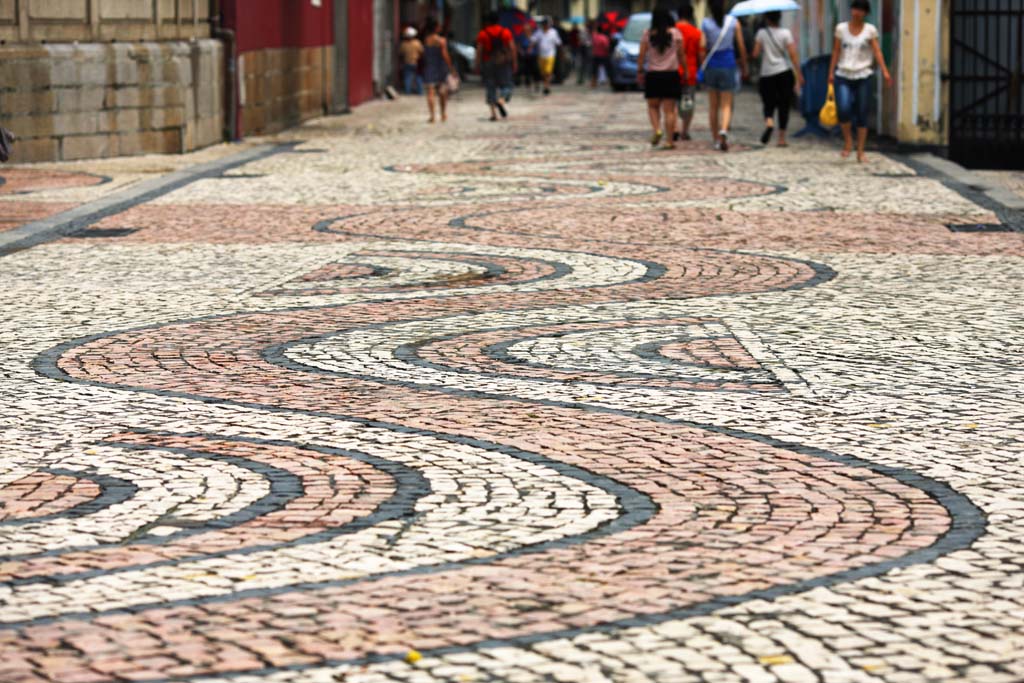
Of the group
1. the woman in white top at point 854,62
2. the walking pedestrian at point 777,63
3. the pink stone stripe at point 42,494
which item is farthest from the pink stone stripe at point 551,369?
the walking pedestrian at point 777,63

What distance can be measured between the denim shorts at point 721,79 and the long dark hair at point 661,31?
2.61ft

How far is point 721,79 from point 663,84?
76cm

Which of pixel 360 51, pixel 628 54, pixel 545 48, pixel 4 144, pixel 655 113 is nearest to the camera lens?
pixel 4 144

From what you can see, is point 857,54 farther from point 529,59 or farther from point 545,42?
point 529,59

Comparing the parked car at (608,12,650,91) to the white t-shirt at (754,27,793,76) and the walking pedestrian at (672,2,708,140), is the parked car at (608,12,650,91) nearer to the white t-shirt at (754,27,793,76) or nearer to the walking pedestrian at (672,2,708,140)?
the walking pedestrian at (672,2,708,140)

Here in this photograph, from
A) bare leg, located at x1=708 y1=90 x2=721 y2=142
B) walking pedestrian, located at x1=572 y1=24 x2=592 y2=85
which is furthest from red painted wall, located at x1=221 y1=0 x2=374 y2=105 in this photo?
walking pedestrian, located at x1=572 y1=24 x2=592 y2=85

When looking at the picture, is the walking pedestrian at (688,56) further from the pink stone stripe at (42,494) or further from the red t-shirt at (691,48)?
the pink stone stripe at (42,494)

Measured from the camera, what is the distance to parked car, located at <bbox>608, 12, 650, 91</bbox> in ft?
144

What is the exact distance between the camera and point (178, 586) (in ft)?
16.0

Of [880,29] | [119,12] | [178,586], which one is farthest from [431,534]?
[880,29]

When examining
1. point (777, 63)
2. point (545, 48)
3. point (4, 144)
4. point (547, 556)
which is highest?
point (545, 48)

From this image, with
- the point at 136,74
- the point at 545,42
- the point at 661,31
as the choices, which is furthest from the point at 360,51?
the point at 136,74

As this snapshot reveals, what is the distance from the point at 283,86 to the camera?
93.4 ft

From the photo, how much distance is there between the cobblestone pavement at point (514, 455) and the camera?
451 centimetres
